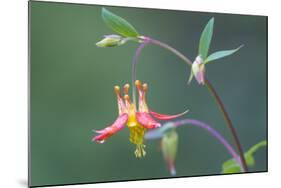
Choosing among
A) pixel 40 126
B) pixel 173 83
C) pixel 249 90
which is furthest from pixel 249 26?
pixel 40 126

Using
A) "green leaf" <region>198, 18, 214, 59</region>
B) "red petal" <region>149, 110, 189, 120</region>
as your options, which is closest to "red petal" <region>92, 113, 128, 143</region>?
"red petal" <region>149, 110, 189, 120</region>

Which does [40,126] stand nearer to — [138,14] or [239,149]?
[138,14]

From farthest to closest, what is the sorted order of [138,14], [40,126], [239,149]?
[239,149], [138,14], [40,126]

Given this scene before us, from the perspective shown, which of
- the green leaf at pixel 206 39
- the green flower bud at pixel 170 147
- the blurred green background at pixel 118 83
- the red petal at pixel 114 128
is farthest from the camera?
the green leaf at pixel 206 39

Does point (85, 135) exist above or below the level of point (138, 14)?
below

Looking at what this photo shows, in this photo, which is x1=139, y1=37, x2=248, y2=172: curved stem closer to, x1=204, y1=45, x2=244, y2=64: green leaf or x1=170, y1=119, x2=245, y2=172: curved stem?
x1=170, y1=119, x2=245, y2=172: curved stem

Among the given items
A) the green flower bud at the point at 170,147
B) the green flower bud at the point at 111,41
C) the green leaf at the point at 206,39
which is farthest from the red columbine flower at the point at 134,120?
the green leaf at the point at 206,39

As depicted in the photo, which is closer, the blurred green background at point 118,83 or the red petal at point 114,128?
the blurred green background at point 118,83

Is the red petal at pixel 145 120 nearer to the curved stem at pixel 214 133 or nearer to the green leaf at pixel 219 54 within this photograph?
the curved stem at pixel 214 133
